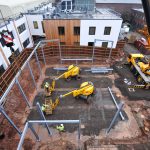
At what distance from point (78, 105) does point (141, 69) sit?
7965 mm

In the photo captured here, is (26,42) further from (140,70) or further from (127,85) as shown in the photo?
(140,70)

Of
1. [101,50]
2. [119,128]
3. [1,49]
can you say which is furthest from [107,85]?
[1,49]

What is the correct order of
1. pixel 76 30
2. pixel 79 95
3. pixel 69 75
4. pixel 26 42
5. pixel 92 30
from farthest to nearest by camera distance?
pixel 26 42, pixel 76 30, pixel 92 30, pixel 69 75, pixel 79 95

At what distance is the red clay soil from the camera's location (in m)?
8.12

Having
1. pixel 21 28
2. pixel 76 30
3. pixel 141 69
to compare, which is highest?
pixel 76 30

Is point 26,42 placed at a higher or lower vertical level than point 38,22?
lower

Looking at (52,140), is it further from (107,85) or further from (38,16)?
(38,16)

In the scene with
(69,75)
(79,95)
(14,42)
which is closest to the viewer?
(79,95)

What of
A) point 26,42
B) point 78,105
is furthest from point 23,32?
point 78,105

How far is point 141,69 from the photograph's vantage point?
12930 mm

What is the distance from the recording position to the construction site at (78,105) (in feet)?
26.5

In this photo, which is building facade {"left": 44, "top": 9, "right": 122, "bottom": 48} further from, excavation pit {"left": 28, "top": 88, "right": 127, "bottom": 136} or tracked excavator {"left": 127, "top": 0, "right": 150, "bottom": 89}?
excavation pit {"left": 28, "top": 88, "right": 127, "bottom": 136}

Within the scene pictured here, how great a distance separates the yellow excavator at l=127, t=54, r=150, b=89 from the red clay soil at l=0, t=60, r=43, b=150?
11.3 metres

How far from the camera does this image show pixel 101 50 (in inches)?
647
